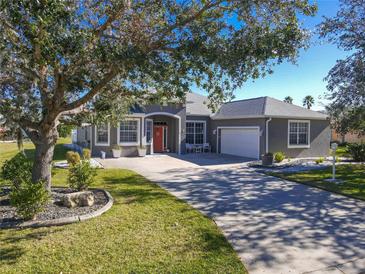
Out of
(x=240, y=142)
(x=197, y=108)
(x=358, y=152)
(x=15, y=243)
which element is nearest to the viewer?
(x=15, y=243)

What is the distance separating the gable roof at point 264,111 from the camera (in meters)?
20.3

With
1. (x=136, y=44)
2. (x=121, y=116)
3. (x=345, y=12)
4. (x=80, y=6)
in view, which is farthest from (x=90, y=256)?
(x=345, y=12)

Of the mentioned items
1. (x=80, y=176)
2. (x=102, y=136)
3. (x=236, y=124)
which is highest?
(x=236, y=124)

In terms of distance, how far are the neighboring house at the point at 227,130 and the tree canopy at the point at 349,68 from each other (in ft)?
19.2

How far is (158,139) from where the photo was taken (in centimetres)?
2378

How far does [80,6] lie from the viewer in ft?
21.0

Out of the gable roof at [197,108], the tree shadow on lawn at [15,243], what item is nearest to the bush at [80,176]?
the tree shadow on lawn at [15,243]

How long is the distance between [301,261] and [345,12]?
Result: 12.8m

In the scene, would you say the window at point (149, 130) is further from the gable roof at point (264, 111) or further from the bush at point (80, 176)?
the bush at point (80, 176)

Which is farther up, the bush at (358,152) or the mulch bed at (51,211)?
the bush at (358,152)

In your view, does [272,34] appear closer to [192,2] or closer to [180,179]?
[192,2]

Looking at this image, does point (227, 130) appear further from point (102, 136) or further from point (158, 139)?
point (102, 136)

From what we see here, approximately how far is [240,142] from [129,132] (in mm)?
8429

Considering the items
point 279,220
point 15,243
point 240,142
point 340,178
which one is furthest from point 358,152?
point 15,243
